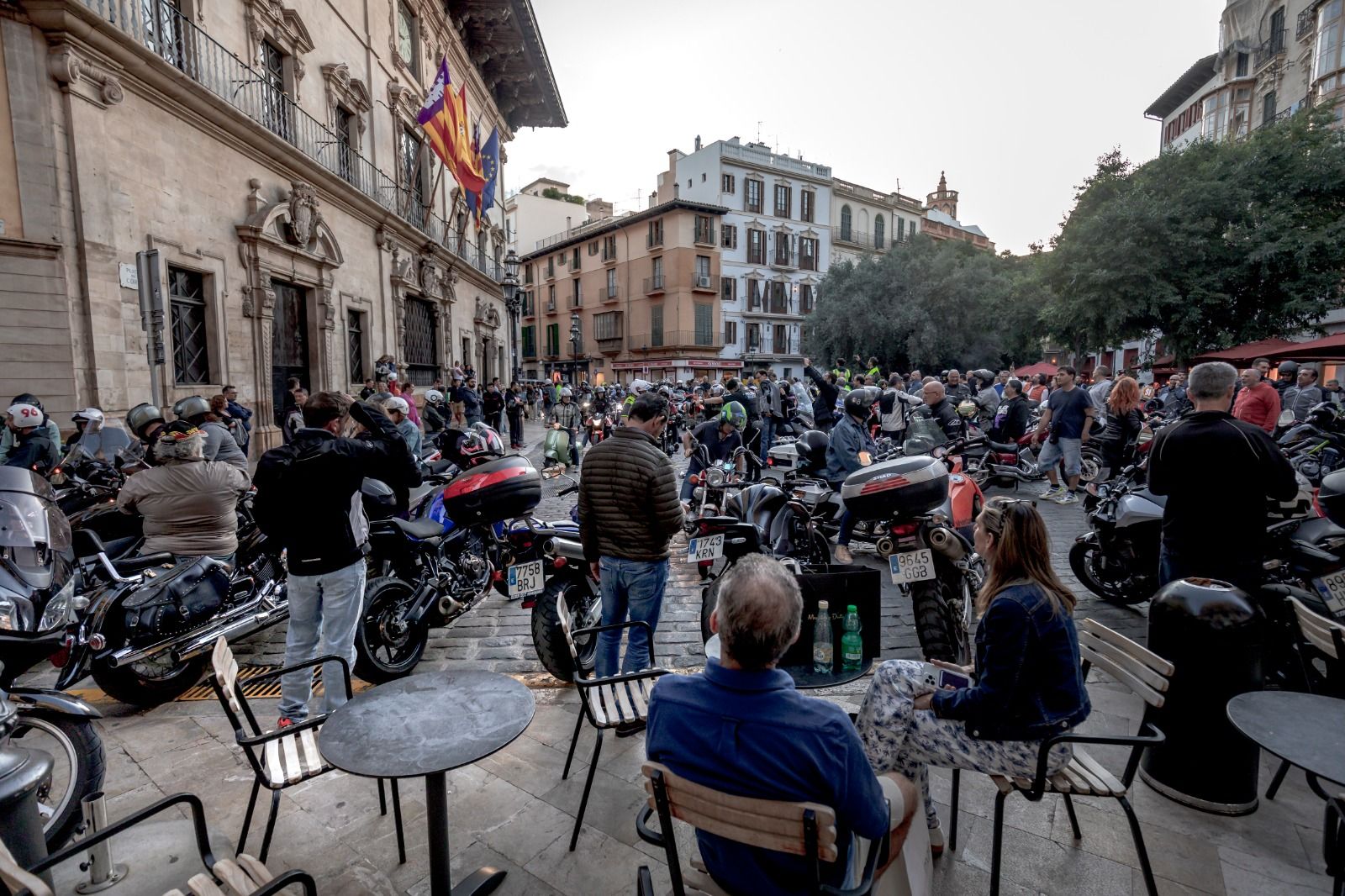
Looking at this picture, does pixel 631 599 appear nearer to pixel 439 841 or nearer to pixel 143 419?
pixel 439 841

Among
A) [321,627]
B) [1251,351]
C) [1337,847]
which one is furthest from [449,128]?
[1251,351]

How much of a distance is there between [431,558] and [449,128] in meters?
13.4

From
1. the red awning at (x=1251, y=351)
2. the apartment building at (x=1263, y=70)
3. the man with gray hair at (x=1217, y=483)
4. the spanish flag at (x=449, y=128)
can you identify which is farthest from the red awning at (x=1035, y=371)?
the man with gray hair at (x=1217, y=483)

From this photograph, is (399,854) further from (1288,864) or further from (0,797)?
(1288,864)

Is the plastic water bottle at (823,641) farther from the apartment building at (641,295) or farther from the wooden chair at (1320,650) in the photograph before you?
the apartment building at (641,295)

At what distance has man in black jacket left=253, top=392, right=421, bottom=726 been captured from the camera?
10.8 ft

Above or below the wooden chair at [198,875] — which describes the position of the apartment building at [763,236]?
above

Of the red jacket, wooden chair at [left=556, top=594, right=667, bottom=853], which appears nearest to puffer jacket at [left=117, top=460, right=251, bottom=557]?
wooden chair at [left=556, top=594, right=667, bottom=853]

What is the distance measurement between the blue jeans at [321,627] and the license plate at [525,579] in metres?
0.88

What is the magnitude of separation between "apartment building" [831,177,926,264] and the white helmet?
140 ft

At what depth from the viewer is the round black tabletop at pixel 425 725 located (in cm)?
208

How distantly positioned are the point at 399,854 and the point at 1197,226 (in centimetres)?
2507

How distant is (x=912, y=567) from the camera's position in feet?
13.0

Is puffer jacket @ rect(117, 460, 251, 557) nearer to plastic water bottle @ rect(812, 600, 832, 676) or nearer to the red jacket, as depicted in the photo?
plastic water bottle @ rect(812, 600, 832, 676)
